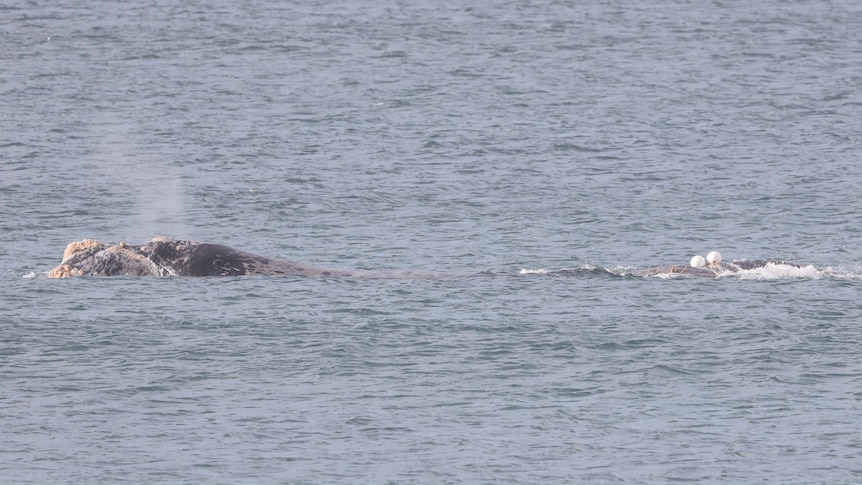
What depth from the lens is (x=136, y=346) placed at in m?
29.8

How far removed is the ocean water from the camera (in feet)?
79.8

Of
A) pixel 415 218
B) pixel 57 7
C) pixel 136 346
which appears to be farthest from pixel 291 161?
pixel 57 7

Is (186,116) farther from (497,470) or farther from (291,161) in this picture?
(497,470)

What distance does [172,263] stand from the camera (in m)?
35.6

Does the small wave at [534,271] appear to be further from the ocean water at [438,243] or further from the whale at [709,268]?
the whale at [709,268]

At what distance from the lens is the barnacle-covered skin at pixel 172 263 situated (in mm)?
35594

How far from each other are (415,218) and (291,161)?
11161 millimetres

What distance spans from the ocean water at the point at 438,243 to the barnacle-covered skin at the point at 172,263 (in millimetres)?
521

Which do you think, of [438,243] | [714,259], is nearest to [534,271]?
[714,259]

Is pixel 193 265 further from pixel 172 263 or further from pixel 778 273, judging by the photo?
pixel 778 273

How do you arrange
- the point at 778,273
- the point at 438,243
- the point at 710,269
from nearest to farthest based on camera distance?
the point at 778,273 < the point at 710,269 < the point at 438,243

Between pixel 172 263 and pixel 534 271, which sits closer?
pixel 172 263

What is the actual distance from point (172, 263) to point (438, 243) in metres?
8.58

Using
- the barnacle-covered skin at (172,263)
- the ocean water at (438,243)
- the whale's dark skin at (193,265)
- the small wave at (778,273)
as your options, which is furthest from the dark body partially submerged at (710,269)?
the barnacle-covered skin at (172,263)
